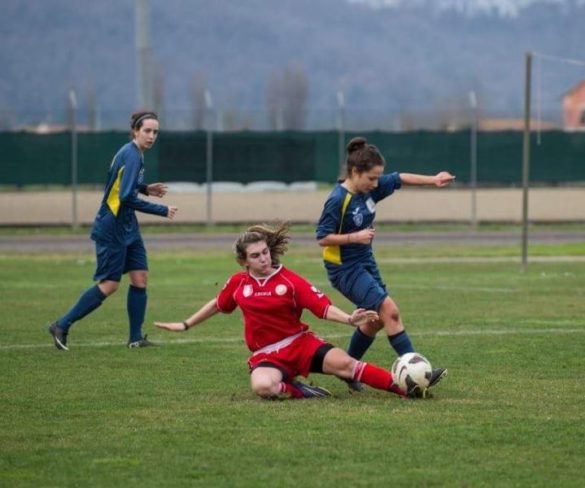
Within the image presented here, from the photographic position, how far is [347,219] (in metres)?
9.72

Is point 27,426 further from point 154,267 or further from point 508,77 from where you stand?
point 508,77

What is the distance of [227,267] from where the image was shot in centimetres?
2269

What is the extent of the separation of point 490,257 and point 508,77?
12037cm

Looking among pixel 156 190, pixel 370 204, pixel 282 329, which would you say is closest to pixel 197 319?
pixel 282 329

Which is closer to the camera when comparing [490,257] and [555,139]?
[490,257]

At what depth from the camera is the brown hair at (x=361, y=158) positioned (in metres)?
9.57

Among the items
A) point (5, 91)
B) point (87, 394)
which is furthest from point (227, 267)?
point (5, 91)

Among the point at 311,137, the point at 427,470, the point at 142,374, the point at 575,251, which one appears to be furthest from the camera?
the point at 311,137

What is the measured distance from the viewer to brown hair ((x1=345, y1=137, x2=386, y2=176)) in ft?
31.4

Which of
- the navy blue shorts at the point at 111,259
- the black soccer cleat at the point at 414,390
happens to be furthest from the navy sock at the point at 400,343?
the navy blue shorts at the point at 111,259

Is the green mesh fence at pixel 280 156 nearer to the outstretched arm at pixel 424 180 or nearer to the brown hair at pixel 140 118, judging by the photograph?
the brown hair at pixel 140 118

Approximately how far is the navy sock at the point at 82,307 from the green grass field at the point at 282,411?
25cm

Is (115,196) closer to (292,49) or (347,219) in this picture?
(347,219)

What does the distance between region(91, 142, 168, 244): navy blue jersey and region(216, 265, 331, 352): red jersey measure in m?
2.84
